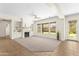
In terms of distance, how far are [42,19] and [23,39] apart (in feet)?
1.99

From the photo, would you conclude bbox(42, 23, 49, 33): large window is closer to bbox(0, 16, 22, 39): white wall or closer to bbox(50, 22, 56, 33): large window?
bbox(50, 22, 56, 33): large window

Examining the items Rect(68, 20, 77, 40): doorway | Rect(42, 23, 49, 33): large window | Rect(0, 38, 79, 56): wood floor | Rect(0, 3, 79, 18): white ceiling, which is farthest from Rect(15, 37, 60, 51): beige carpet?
Rect(0, 3, 79, 18): white ceiling

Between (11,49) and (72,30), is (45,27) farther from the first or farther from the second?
(11,49)

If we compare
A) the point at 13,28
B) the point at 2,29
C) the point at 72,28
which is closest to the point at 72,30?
the point at 72,28

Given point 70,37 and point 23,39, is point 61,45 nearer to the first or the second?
point 70,37

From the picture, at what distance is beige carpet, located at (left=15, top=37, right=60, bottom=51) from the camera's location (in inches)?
121

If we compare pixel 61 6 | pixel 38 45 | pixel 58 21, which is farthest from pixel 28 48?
pixel 61 6

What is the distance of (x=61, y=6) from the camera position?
3.08 m

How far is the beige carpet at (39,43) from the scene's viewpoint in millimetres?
3063

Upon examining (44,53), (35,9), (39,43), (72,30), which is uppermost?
(35,9)

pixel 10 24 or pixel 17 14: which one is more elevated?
pixel 17 14

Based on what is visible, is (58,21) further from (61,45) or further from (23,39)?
(23,39)

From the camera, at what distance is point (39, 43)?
3.13m

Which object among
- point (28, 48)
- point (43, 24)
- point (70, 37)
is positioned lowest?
point (28, 48)
